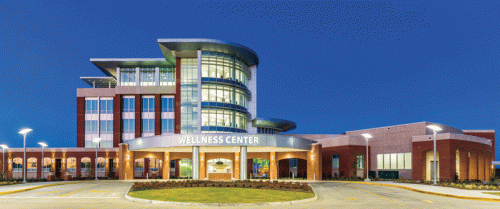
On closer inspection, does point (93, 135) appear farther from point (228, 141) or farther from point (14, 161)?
point (228, 141)

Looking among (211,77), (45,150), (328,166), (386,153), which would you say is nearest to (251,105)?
(211,77)

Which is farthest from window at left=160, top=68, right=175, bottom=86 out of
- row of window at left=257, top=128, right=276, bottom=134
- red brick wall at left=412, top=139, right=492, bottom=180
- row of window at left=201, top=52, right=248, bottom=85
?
red brick wall at left=412, top=139, right=492, bottom=180

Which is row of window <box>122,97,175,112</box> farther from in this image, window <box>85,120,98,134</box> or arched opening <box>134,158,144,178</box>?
arched opening <box>134,158,144,178</box>

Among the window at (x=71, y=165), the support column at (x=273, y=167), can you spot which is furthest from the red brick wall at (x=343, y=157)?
the window at (x=71, y=165)

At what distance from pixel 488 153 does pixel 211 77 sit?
36.8 m

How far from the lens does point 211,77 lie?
183 ft

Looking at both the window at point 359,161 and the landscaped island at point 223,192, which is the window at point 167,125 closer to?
the window at point 359,161

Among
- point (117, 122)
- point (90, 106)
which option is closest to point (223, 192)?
point (117, 122)

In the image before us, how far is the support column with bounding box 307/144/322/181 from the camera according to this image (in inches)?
1914

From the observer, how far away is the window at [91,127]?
214 feet

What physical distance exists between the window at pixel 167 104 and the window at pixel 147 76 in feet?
11.5

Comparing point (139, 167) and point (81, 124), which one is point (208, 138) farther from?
point (81, 124)

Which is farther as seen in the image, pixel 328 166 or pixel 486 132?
pixel 486 132

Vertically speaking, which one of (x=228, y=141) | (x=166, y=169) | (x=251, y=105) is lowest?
(x=166, y=169)
